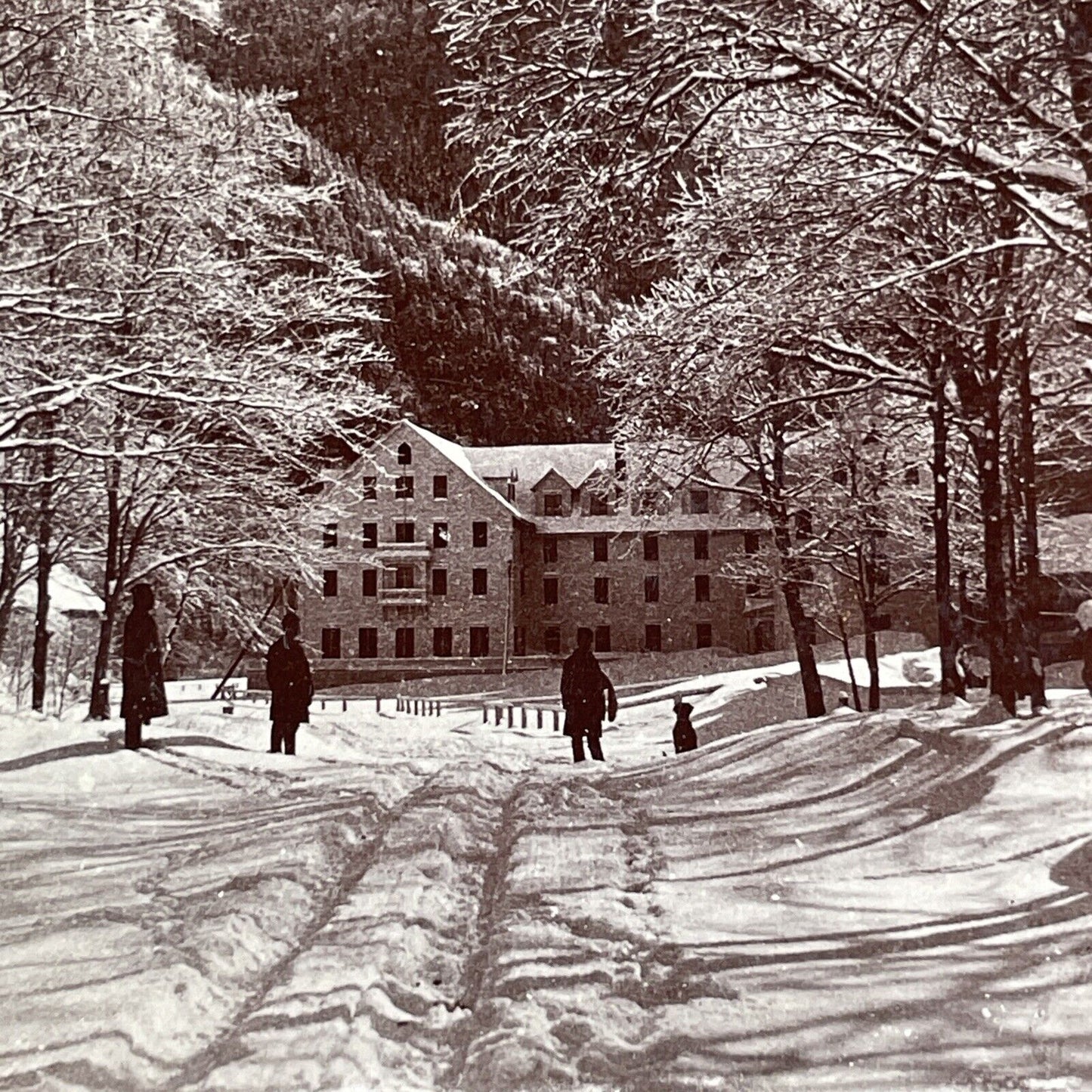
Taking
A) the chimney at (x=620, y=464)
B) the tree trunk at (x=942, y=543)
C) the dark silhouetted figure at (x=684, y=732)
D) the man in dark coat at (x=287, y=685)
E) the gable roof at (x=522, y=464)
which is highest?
the gable roof at (x=522, y=464)

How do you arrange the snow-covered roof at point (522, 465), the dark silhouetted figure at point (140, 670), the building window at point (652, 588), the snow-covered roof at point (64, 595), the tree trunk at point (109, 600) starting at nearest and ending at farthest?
the dark silhouetted figure at point (140, 670) → the tree trunk at point (109, 600) → the building window at point (652, 588) → the snow-covered roof at point (64, 595) → the snow-covered roof at point (522, 465)

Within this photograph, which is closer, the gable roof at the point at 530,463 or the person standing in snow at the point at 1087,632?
the person standing in snow at the point at 1087,632

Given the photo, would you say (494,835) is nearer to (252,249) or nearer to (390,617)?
(252,249)

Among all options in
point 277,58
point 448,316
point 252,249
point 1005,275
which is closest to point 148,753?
point 252,249

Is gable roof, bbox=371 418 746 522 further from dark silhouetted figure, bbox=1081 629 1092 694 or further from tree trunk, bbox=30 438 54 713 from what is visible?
dark silhouetted figure, bbox=1081 629 1092 694

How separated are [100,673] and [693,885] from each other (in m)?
16.2

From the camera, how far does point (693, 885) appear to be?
5.93 metres

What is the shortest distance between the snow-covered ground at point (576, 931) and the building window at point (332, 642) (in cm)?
2593

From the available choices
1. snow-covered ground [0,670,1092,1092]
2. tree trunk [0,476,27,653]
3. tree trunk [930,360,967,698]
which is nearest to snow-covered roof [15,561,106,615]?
tree trunk [0,476,27,653]

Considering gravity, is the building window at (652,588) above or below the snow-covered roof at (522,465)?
below

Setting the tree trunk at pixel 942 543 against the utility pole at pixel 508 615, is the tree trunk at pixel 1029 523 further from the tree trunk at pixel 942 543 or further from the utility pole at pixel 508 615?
the utility pole at pixel 508 615

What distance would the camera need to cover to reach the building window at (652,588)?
26203 mm

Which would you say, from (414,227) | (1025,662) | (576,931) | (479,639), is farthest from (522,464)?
(576,931)

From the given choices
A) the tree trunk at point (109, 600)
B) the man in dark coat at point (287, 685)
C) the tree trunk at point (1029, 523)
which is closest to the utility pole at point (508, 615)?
the tree trunk at point (109, 600)
